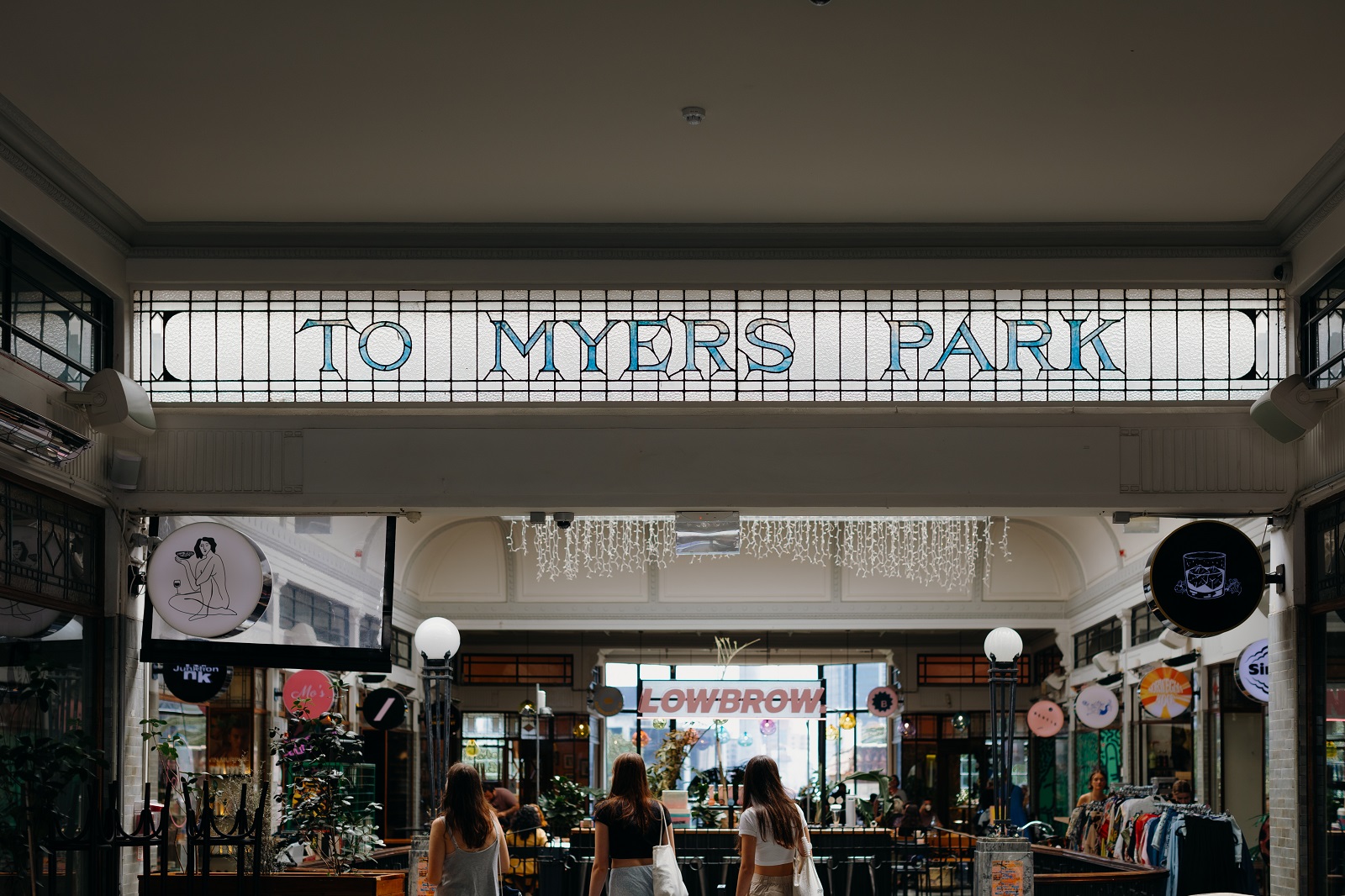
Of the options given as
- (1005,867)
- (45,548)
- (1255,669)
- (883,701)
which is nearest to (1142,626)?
(1255,669)

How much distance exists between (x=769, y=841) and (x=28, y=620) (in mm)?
4294

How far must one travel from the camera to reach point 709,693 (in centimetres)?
2052

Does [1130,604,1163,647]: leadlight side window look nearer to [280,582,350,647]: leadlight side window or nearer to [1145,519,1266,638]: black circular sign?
[1145,519,1266,638]: black circular sign

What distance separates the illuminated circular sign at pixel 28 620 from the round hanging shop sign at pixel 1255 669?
867cm

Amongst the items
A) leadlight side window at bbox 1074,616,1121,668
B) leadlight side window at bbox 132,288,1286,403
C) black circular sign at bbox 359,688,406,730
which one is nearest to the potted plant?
leadlight side window at bbox 132,288,1286,403

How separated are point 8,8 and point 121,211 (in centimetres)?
269

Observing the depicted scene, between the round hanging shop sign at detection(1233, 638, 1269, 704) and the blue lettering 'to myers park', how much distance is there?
355 cm

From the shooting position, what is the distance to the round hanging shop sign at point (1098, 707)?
53.4 ft

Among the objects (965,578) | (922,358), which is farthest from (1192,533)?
(965,578)

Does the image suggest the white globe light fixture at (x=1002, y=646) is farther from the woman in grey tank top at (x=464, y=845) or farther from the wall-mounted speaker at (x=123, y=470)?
the wall-mounted speaker at (x=123, y=470)

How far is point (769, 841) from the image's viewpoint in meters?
6.82

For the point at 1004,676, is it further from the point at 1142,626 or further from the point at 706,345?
the point at 1142,626

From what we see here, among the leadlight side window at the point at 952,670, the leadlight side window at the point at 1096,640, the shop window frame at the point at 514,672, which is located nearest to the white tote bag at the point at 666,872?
the leadlight side window at the point at 1096,640

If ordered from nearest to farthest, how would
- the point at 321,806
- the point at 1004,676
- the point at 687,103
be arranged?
the point at 687,103, the point at 321,806, the point at 1004,676
